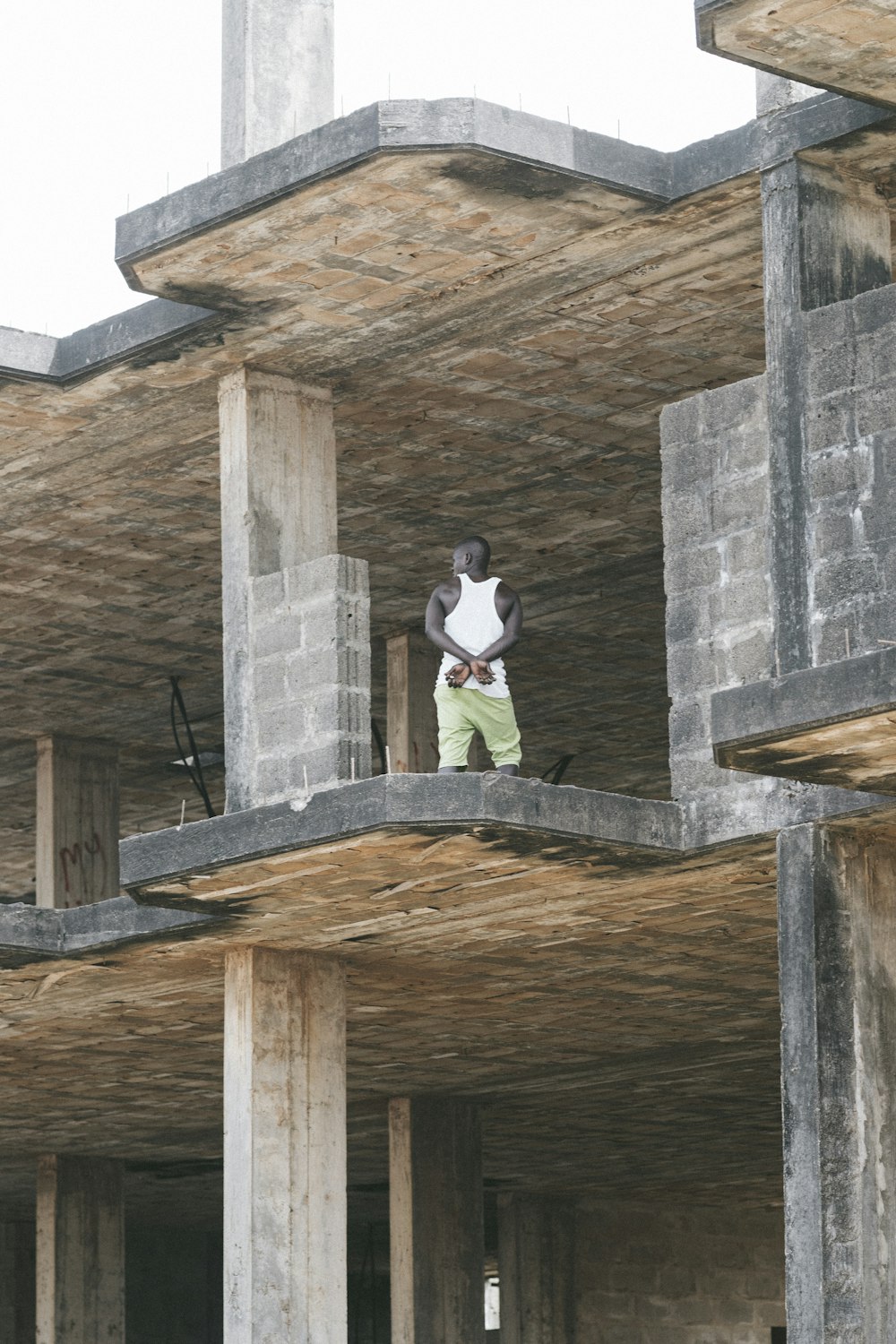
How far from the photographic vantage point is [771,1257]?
29156mm

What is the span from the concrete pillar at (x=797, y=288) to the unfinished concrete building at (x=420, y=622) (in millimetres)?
19

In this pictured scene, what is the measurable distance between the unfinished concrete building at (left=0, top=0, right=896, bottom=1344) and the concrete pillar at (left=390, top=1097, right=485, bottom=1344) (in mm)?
69

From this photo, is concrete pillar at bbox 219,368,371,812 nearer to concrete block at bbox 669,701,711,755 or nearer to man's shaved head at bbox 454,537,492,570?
man's shaved head at bbox 454,537,492,570

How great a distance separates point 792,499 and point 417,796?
227 cm

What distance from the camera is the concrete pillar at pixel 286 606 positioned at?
522 inches

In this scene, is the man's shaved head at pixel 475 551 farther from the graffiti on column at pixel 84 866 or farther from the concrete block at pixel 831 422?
the graffiti on column at pixel 84 866

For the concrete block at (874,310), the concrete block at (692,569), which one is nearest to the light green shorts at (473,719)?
the concrete block at (692,569)

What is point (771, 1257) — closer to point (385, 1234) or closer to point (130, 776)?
point (385, 1234)

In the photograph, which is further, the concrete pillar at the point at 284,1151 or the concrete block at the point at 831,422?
the concrete pillar at the point at 284,1151

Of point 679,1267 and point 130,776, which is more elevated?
point 130,776

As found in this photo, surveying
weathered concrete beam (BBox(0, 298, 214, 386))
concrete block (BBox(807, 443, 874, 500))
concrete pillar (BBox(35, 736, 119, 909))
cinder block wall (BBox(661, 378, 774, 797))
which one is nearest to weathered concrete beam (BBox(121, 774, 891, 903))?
cinder block wall (BBox(661, 378, 774, 797))

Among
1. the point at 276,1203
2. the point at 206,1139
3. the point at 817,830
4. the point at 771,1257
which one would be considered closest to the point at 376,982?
the point at 276,1203

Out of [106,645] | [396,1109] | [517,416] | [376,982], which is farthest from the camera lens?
[396,1109]

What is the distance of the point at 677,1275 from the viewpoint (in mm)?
29844
